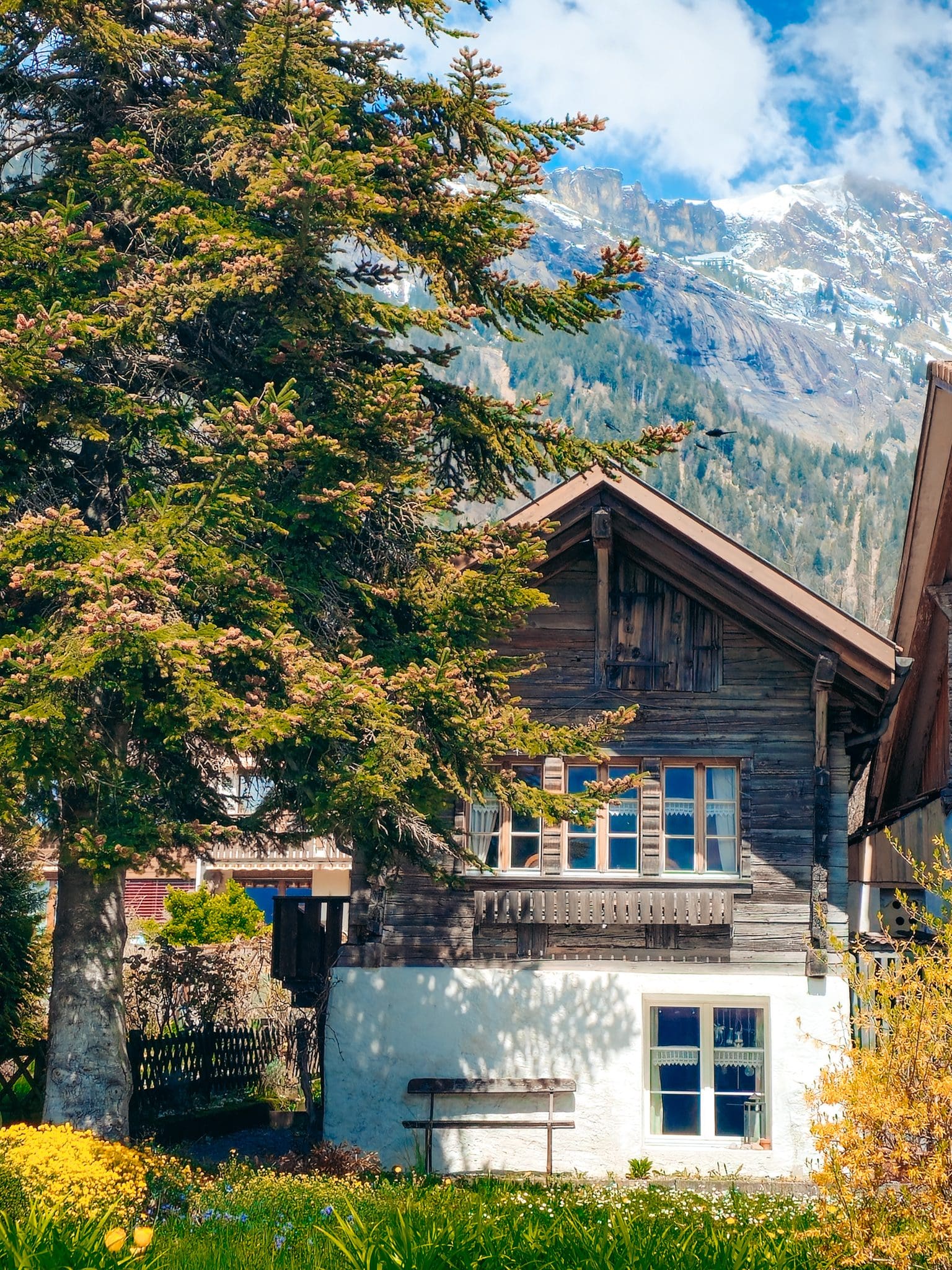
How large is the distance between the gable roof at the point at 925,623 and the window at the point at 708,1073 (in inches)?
169

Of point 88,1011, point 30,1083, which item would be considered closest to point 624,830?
point 88,1011

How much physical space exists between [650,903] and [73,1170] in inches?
312

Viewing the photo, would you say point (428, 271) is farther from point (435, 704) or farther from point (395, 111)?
point (435, 704)

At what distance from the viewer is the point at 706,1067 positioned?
638 inches

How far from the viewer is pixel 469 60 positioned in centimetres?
1309

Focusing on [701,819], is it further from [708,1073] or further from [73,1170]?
[73,1170]

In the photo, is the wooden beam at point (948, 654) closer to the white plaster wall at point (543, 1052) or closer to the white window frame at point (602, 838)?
the white plaster wall at point (543, 1052)

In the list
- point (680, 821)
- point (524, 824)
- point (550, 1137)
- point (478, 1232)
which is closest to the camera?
point (478, 1232)

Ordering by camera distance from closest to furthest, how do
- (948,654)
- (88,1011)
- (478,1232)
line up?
1. (478,1232)
2. (88,1011)
3. (948,654)

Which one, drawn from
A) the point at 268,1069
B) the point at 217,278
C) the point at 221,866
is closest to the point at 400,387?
the point at 217,278

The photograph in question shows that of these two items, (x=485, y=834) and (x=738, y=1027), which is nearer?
(x=738, y=1027)

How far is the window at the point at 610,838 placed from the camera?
16812 millimetres

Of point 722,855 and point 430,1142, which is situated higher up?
point 722,855

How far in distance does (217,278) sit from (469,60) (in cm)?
335
